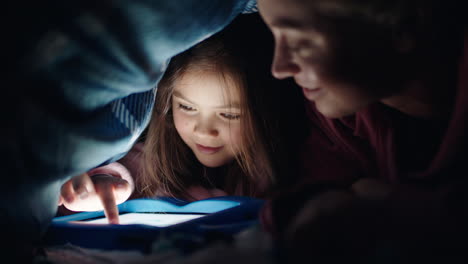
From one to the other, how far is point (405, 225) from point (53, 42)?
0.54 metres

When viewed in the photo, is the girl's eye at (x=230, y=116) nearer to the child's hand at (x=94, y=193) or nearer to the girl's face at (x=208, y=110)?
the girl's face at (x=208, y=110)

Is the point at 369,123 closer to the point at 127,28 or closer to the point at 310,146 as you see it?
the point at 310,146

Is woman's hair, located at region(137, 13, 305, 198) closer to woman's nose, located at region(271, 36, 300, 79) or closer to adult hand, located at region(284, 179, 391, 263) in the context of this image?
woman's nose, located at region(271, 36, 300, 79)

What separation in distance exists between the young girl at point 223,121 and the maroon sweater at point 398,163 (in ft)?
0.34

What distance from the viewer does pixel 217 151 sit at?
1065 millimetres

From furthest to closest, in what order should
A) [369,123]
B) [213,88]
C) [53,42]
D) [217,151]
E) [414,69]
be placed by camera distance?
[217,151] < [213,88] < [369,123] < [414,69] < [53,42]

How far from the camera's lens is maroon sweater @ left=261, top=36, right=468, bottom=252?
46 cm

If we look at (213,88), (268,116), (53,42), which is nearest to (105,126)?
(53,42)

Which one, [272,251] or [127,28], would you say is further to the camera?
[127,28]

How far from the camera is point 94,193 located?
80 cm

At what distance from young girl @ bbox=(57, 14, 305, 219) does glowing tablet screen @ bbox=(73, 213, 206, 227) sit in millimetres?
53

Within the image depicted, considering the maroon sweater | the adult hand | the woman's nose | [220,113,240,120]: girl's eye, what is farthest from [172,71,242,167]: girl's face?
the adult hand

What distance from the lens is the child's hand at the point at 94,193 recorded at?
0.78 m

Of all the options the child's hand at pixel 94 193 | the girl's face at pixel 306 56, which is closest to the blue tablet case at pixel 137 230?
the child's hand at pixel 94 193
